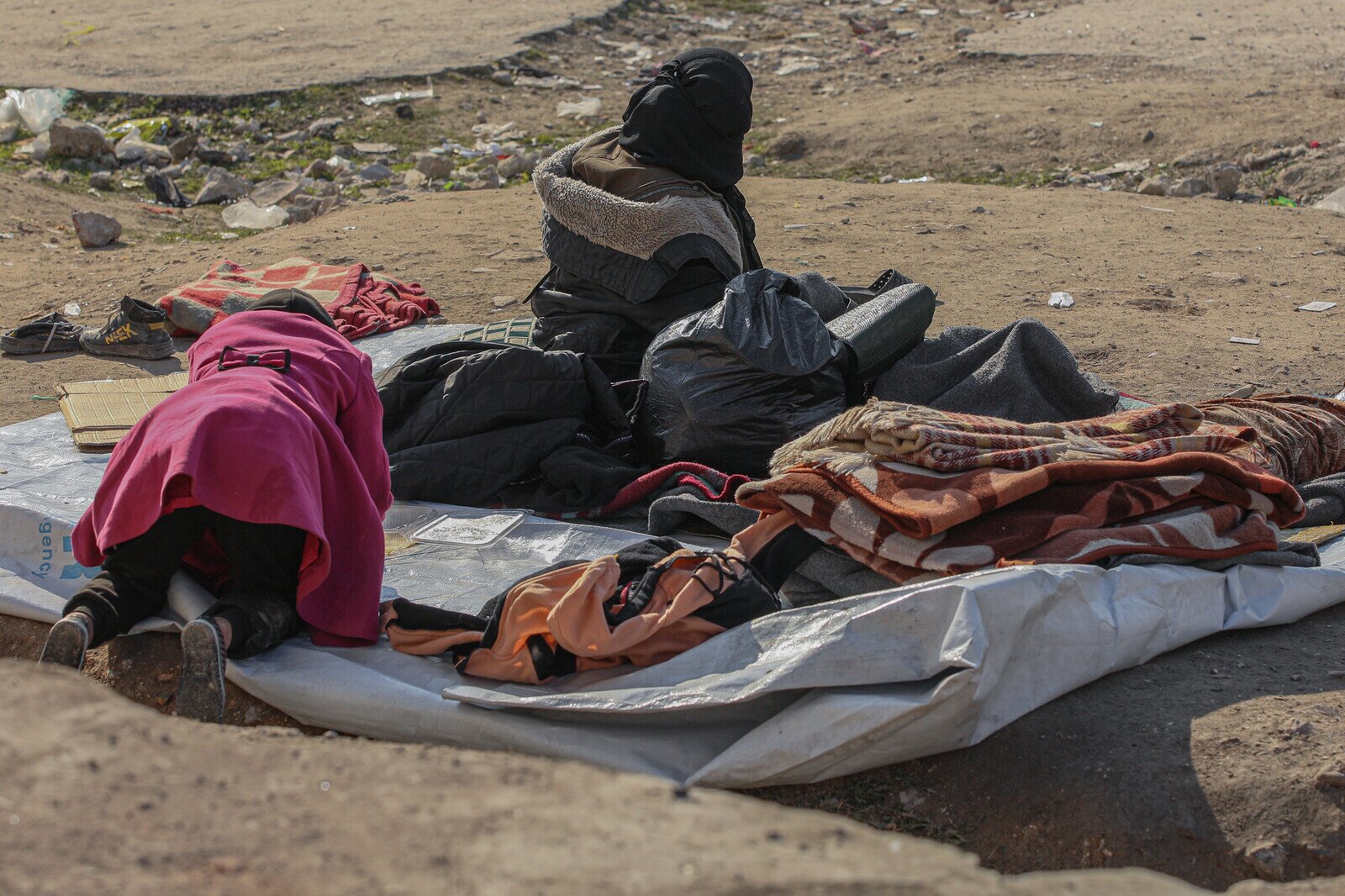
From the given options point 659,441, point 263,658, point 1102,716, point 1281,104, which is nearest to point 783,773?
point 1102,716

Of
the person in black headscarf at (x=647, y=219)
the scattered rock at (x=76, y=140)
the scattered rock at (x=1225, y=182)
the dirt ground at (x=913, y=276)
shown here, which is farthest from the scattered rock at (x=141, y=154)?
the scattered rock at (x=1225, y=182)

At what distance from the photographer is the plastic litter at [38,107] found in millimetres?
8898

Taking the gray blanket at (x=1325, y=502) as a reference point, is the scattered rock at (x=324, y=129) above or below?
above

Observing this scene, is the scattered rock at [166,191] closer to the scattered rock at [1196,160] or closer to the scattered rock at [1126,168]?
the scattered rock at [1126,168]

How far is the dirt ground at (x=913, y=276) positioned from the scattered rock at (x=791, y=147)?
16 millimetres

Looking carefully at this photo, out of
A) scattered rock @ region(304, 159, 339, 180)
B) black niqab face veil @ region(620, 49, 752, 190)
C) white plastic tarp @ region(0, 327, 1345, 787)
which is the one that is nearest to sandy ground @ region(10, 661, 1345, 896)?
white plastic tarp @ region(0, 327, 1345, 787)

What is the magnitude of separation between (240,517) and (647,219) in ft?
6.00

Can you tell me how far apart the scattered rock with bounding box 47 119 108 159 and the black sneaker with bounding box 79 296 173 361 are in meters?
4.15

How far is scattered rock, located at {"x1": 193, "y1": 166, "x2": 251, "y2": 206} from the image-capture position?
25.5 ft

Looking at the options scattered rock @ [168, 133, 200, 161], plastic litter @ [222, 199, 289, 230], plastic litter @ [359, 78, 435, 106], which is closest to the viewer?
plastic litter @ [222, 199, 289, 230]

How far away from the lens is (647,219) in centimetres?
379

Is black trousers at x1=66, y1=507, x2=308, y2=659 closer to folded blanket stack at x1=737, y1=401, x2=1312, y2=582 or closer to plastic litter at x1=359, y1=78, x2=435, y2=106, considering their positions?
folded blanket stack at x1=737, y1=401, x2=1312, y2=582

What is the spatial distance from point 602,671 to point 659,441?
3.95 feet

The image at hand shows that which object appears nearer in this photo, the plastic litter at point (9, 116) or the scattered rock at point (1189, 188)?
the scattered rock at point (1189, 188)
